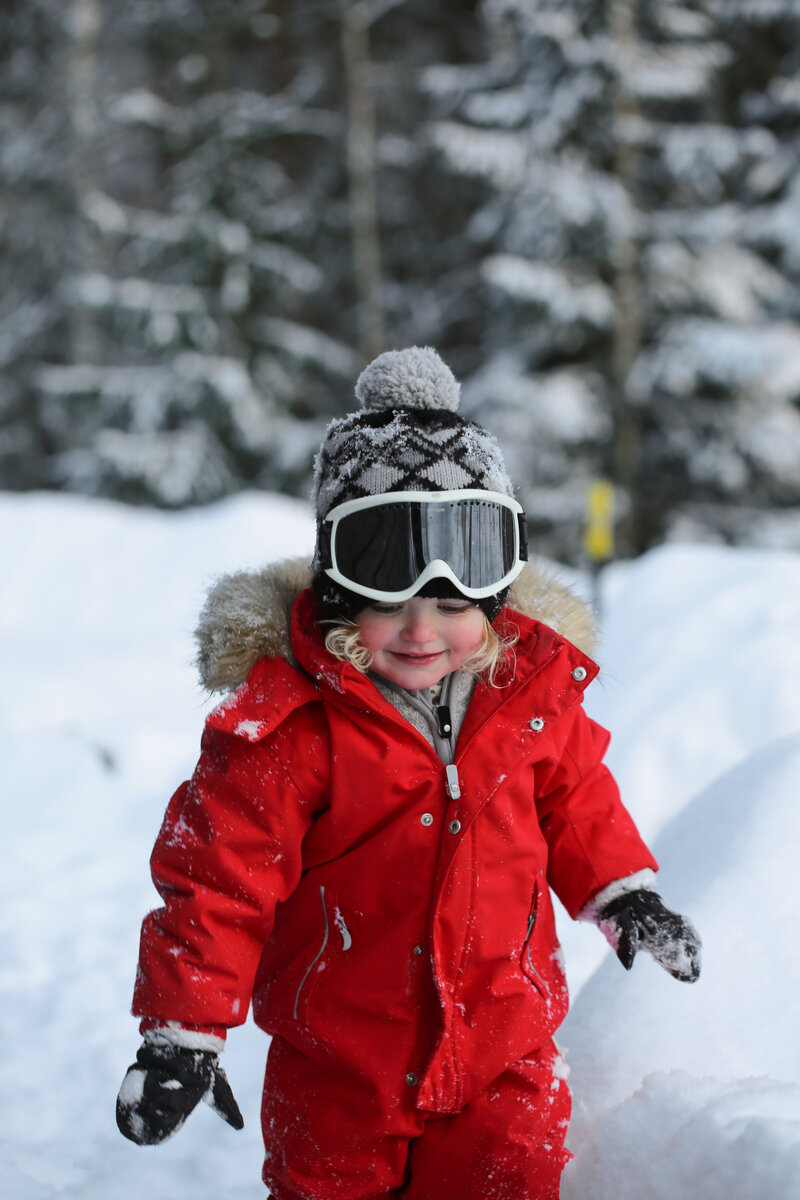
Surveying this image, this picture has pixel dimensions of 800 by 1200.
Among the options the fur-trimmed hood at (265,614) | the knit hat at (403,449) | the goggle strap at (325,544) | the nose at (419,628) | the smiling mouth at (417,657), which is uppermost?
the knit hat at (403,449)

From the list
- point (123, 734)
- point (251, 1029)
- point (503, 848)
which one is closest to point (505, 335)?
point (123, 734)

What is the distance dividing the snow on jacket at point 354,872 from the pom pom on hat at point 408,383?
1.39ft

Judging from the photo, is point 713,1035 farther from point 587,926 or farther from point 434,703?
point 587,926

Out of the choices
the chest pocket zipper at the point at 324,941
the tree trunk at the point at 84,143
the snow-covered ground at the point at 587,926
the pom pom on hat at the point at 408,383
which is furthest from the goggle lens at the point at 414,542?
the tree trunk at the point at 84,143

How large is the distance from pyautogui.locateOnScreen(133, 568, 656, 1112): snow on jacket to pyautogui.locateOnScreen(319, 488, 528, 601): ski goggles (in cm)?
15

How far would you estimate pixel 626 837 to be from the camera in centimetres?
177

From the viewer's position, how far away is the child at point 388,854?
5.00 feet

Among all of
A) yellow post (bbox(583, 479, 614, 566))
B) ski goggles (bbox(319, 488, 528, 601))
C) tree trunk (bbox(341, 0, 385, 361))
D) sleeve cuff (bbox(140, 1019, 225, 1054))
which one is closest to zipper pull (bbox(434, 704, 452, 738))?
ski goggles (bbox(319, 488, 528, 601))

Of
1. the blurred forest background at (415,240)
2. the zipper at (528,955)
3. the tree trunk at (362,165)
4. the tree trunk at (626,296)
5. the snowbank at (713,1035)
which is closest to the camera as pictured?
the snowbank at (713,1035)

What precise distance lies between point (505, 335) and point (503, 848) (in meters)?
11.5

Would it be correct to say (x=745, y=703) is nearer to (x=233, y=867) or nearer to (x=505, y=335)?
(x=233, y=867)

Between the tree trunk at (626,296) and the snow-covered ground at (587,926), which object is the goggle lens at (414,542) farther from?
the tree trunk at (626,296)

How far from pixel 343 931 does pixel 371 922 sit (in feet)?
0.15

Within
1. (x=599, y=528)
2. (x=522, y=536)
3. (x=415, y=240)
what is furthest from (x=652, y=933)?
(x=415, y=240)
